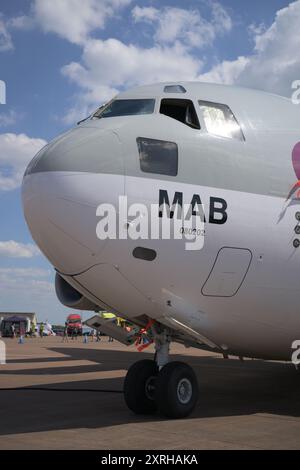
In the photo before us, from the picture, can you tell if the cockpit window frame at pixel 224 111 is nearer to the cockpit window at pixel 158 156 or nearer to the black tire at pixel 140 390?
the cockpit window at pixel 158 156

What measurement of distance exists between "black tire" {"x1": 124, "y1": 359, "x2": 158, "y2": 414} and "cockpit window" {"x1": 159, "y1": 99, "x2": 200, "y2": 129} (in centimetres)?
397

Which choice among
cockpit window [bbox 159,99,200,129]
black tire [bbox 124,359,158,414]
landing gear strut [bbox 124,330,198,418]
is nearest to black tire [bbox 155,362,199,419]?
landing gear strut [bbox 124,330,198,418]

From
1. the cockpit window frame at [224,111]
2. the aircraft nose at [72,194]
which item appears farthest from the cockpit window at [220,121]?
the aircraft nose at [72,194]

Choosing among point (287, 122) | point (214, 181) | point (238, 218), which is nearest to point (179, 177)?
point (214, 181)

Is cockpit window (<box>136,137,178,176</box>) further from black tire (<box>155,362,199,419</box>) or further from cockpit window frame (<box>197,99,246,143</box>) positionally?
black tire (<box>155,362,199,419</box>)

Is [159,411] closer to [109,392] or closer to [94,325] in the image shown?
[94,325]

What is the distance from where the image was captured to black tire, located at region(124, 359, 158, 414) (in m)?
8.59

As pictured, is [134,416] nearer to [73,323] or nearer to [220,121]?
[220,121]

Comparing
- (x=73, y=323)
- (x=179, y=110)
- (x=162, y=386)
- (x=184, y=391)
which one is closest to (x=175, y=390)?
(x=162, y=386)

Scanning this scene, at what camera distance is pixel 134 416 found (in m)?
8.61

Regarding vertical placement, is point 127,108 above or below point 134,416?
above

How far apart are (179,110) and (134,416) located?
4.89m

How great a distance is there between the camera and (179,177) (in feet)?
26.3
